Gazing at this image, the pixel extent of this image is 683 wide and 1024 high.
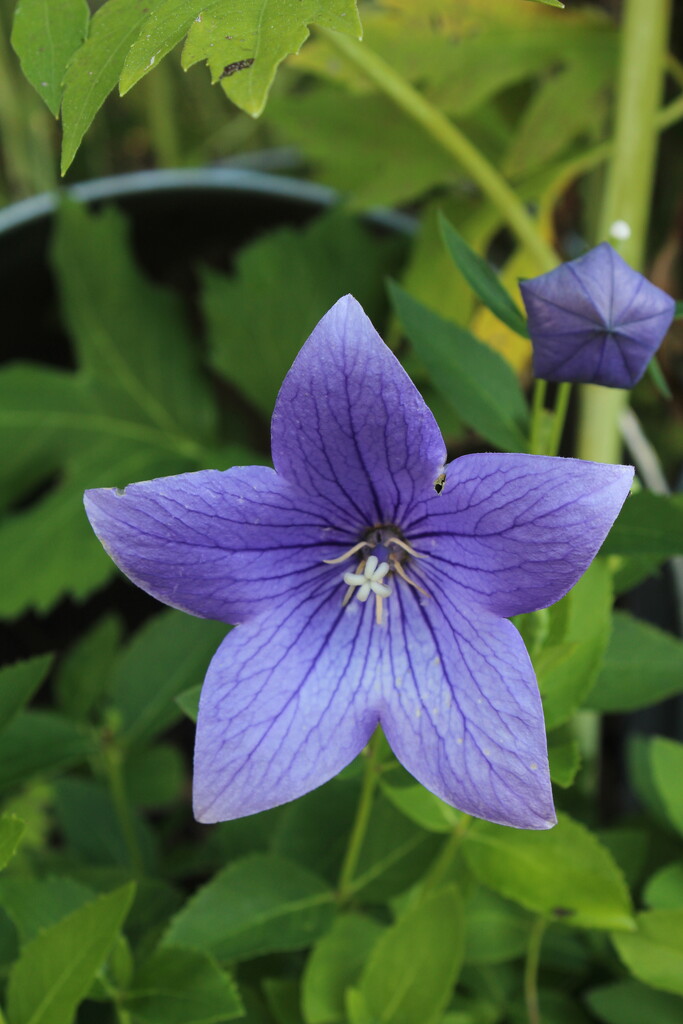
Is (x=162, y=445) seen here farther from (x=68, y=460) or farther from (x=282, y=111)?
(x=282, y=111)

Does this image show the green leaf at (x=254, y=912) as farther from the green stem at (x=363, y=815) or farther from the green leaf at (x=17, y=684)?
the green leaf at (x=17, y=684)

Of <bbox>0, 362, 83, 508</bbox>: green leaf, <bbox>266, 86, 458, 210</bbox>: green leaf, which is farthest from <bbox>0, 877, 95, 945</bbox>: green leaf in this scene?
<bbox>266, 86, 458, 210</bbox>: green leaf

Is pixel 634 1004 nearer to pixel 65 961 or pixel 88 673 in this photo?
pixel 65 961

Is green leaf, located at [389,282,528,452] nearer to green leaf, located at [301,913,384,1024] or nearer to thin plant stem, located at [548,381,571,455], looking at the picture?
thin plant stem, located at [548,381,571,455]

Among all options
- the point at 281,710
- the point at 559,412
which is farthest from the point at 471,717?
the point at 559,412

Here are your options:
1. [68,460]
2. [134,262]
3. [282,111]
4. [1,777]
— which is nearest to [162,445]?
[68,460]

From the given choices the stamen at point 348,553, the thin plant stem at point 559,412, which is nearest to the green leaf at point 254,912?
the stamen at point 348,553
